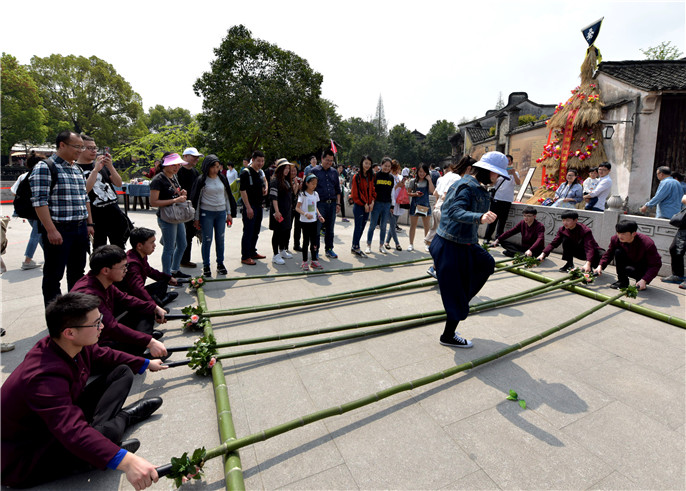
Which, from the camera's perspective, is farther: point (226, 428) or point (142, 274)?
point (142, 274)

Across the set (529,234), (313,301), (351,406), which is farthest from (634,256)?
(351,406)

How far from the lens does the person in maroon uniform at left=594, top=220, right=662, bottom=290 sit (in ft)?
16.3

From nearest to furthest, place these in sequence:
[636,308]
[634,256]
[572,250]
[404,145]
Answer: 1. [636,308]
2. [634,256]
3. [572,250]
4. [404,145]

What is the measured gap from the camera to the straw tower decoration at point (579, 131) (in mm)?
11570

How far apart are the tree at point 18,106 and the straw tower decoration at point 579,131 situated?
113 feet

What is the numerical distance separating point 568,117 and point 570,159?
4.55ft

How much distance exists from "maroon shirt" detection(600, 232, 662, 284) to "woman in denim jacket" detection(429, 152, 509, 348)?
10.6 feet

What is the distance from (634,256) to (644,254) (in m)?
0.11

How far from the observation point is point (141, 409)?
7.74 ft

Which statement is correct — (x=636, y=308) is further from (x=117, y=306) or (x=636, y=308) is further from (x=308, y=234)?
(x=117, y=306)

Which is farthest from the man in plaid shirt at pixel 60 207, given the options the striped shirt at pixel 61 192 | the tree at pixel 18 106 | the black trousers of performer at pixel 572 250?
the tree at pixel 18 106

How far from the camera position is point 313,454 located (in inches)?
84.4

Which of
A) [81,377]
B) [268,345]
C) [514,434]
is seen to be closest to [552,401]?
[514,434]

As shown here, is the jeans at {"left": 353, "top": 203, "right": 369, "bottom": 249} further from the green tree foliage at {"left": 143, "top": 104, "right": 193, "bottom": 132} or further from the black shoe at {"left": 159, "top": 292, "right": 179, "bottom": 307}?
the green tree foliage at {"left": 143, "top": 104, "right": 193, "bottom": 132}
